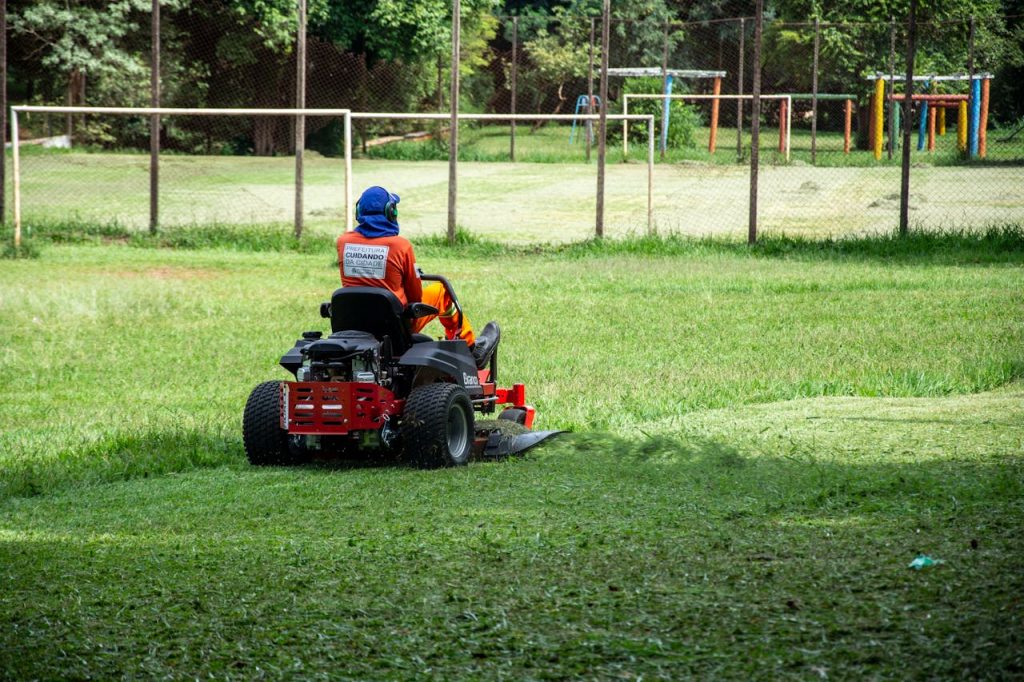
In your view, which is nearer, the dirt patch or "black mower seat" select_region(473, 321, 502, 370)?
"black mower seat" select_region(473, 321, 502, 370)

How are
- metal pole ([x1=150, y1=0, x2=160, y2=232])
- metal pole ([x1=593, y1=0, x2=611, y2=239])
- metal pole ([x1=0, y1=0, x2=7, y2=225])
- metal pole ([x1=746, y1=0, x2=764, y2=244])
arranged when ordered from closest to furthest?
metal pole ([x1=746, y1=0, x2=764, y2=244]) < metal pole ([x1=593, y1=0, x2=611, y2=239]) < metal pole ([x1=150, y1=0, x2=160, y2=232]) < metal pole ([x1=0, y1=0, x2=7, y2=225])

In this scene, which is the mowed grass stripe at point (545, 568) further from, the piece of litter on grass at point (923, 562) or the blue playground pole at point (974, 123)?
the blue playground pole at point (974, 123)

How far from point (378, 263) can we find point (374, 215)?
0.31 m

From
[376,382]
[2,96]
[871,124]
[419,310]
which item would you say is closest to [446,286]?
[419,310]

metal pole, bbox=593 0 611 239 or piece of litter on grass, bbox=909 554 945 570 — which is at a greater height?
metal pole, bbox=593 0 611 239

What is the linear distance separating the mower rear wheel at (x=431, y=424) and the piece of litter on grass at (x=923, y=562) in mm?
3344

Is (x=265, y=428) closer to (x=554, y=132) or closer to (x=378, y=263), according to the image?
(x=378, y=263)

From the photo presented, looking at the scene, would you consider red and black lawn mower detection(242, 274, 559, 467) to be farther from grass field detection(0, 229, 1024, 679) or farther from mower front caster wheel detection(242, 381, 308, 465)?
grass field detection(0, 229, 1024, 679)

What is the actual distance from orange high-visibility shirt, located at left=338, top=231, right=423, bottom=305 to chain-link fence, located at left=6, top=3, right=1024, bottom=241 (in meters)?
15.9

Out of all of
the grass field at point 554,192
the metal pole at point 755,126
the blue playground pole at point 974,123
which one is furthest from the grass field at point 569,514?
the blue playground pole at point 974,123

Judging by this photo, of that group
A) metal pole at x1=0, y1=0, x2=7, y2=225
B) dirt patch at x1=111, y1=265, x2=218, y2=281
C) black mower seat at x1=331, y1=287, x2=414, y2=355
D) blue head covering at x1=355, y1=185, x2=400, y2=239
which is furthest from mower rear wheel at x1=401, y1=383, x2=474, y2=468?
metal pole at x1=0, y1=0, x2=7, y2=225

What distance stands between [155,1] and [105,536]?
18456 millimetres

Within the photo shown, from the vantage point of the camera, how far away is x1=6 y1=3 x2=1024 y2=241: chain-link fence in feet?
88.6

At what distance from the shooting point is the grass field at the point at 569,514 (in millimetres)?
4594
